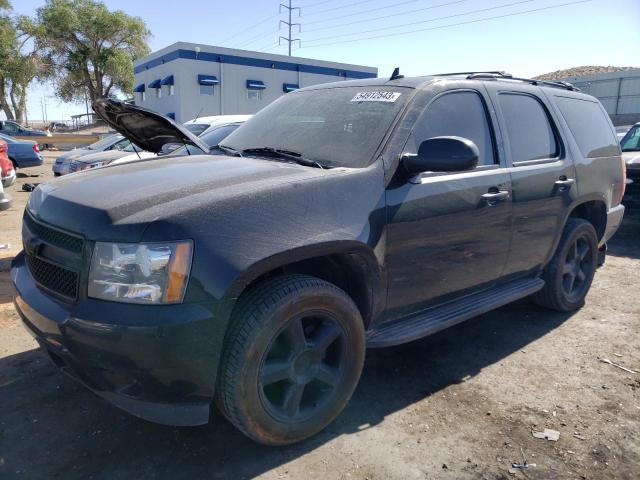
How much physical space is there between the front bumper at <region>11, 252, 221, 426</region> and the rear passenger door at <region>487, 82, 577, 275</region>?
8.17ft

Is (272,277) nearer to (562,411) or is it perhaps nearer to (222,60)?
(562,411)

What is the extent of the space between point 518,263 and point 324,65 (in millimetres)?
35828

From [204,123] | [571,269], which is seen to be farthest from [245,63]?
[571,269]

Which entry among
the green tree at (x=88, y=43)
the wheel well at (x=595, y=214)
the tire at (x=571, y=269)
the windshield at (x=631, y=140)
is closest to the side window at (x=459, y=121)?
the tire at (x=571, y=269)

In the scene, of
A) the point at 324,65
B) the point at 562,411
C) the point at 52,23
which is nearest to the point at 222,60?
the point at 324,65

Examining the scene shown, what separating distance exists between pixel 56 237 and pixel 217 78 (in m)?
32.1

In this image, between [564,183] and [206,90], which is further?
[206,90]

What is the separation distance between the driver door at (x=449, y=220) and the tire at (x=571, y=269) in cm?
98

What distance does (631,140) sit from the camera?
9523 mm

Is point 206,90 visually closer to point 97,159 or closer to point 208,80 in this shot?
point 208,80

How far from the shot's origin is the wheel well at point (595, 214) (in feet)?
15.5

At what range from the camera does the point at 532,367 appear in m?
3.72

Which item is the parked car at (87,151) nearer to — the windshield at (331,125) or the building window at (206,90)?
the windshield at (331,125)

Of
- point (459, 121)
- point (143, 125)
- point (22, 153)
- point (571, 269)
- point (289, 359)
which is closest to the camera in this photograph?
point (289, 359)
